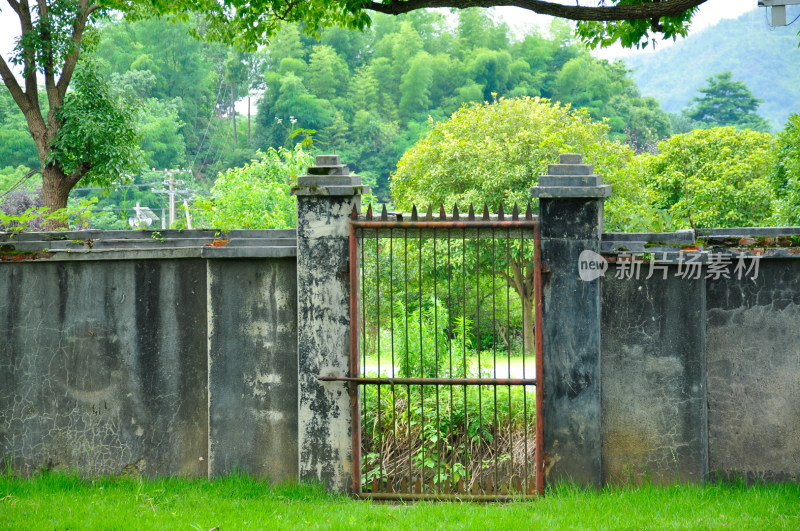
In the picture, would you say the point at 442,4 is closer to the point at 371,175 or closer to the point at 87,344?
the point at 87,344

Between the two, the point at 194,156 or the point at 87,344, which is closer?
the point at 87,344

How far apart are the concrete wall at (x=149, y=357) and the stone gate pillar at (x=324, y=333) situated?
18 centimetres

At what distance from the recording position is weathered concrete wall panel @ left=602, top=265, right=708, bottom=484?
5840 millimetres

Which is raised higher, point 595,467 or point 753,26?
point 753,26

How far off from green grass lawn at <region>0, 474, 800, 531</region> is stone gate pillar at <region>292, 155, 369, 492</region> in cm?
28

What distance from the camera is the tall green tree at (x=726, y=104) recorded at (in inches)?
2630

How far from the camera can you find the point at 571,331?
19.1 feet

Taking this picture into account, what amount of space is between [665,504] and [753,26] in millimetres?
180359

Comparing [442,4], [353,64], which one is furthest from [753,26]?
[442,4]

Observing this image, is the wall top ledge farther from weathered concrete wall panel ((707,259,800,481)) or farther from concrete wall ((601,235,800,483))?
weathered concrete wall panel ((707,259,800,481))

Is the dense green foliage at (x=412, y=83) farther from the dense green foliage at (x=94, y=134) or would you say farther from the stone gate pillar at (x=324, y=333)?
the stone gate pillar at (x=324, y=333)

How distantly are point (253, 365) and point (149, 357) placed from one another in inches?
36.5

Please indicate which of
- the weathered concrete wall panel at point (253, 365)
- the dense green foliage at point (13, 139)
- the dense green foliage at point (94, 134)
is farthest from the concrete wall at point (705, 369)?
the dense green foliage at point (13, 139)

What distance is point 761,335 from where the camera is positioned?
5934mm
